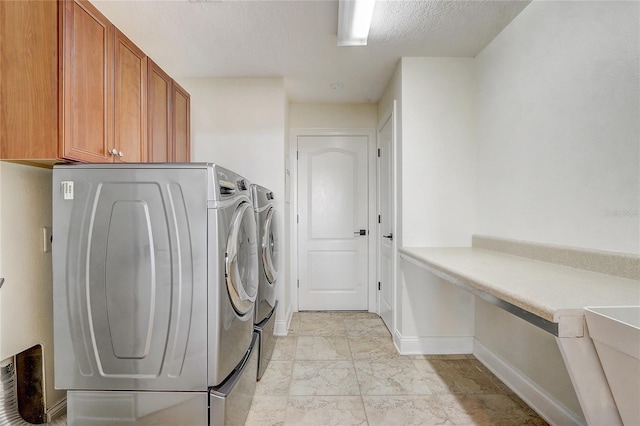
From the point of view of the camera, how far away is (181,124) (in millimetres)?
2574

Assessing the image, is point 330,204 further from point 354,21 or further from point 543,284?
point 543,284

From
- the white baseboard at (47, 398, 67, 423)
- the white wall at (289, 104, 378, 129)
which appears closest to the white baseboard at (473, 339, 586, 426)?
the white wall at (289, 104, 378, 129)

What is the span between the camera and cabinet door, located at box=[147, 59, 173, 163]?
2.06m

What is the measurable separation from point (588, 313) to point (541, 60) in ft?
5.18

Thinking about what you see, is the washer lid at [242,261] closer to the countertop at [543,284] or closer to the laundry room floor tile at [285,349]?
the laundry room floor tile at [285,349]

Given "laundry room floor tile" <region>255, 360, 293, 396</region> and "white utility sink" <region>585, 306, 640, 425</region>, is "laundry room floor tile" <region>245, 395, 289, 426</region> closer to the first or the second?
"laundry room floor tile" <region>255, 360, 293, 396</region>

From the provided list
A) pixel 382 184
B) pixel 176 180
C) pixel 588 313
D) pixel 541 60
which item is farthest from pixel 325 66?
pixel 588 313

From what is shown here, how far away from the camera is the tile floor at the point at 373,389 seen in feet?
5.45

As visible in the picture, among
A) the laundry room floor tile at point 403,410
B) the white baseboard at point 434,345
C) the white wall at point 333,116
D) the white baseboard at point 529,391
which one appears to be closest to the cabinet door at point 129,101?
the white wall at point 333,116

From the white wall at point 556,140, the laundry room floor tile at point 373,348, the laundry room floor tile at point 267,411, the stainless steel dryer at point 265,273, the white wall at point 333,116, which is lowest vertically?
the laundry room floor tile at point 373,348

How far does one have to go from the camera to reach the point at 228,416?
1345 mm

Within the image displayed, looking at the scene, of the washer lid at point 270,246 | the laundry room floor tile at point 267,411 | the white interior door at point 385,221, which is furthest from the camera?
the white interior door at point 385,221

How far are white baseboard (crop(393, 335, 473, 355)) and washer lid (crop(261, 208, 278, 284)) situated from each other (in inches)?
45.7

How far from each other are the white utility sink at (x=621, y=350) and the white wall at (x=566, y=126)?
0.70 meters
